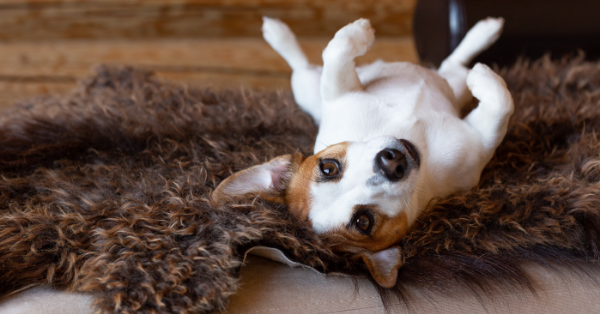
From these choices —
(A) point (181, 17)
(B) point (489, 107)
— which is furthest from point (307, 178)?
(A) point (181, 17)

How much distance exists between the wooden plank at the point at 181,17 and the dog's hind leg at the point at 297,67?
3.75ft

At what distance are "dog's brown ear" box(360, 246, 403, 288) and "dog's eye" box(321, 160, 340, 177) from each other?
22 centimetres

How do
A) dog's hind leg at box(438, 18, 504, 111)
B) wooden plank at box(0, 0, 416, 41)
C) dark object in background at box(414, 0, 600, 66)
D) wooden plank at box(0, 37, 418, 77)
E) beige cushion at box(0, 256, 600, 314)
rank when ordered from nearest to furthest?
beige cushion at box(0, 256, 600, 314) < dog's hind leg at box(438, 18, 504, 111) < dark object in background at box(414, 0, 600, 66) < wooden plank at box(0, 0, 416, 41) < wooden plank at box(0, 37, 418, 77)

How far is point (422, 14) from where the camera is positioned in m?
2.17

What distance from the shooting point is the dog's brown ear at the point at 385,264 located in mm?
970

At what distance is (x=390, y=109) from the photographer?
4.24 ft

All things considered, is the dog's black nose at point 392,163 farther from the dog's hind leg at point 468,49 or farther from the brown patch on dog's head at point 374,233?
the dog's hind leg at point 468,49

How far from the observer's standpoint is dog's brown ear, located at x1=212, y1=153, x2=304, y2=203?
3.52ft

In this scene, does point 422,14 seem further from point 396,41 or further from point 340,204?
point 340,204

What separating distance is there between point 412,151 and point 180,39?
2.31 meters

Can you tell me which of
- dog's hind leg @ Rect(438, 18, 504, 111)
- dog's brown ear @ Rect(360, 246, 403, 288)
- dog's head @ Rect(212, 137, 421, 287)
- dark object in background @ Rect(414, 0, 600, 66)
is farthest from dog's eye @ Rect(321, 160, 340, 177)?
dark object in background @ Rect(414, 0, 600, 66)

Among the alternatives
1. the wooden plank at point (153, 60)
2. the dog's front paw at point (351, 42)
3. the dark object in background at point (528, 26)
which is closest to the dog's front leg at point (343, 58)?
the dog's front paw at point (351, 42)

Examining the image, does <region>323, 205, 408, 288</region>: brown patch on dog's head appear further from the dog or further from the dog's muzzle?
the dog's muzzle

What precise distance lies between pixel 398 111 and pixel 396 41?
1.91 m
